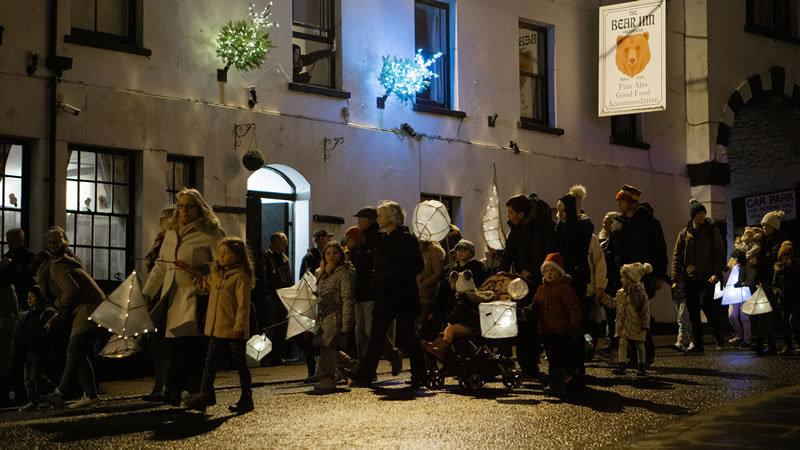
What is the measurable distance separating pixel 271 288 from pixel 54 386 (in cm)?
502

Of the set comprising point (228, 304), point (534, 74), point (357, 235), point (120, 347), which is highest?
point (534, 74)

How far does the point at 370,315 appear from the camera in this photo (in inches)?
546

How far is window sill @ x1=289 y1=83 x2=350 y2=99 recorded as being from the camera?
18.6m

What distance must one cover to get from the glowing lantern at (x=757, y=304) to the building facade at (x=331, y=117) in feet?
18.5

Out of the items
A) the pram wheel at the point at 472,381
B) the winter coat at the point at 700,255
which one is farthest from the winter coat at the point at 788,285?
the pram wheel at the point at 472,381

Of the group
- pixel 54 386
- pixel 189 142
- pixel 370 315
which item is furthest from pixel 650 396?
pixel 189 142

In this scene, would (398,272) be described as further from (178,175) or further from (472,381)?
(178,175)

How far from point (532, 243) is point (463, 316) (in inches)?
45.7

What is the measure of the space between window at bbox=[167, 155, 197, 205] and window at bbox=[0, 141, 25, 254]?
7.52ft

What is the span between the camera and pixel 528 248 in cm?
1312

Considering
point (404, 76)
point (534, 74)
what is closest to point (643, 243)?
point (404, 76)

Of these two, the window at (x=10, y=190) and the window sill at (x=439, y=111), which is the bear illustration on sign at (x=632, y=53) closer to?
the window sill at (x=439, y=111)

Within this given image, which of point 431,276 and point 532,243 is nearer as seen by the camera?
point 532,243

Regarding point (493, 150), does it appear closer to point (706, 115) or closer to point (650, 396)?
point (706, 115)
